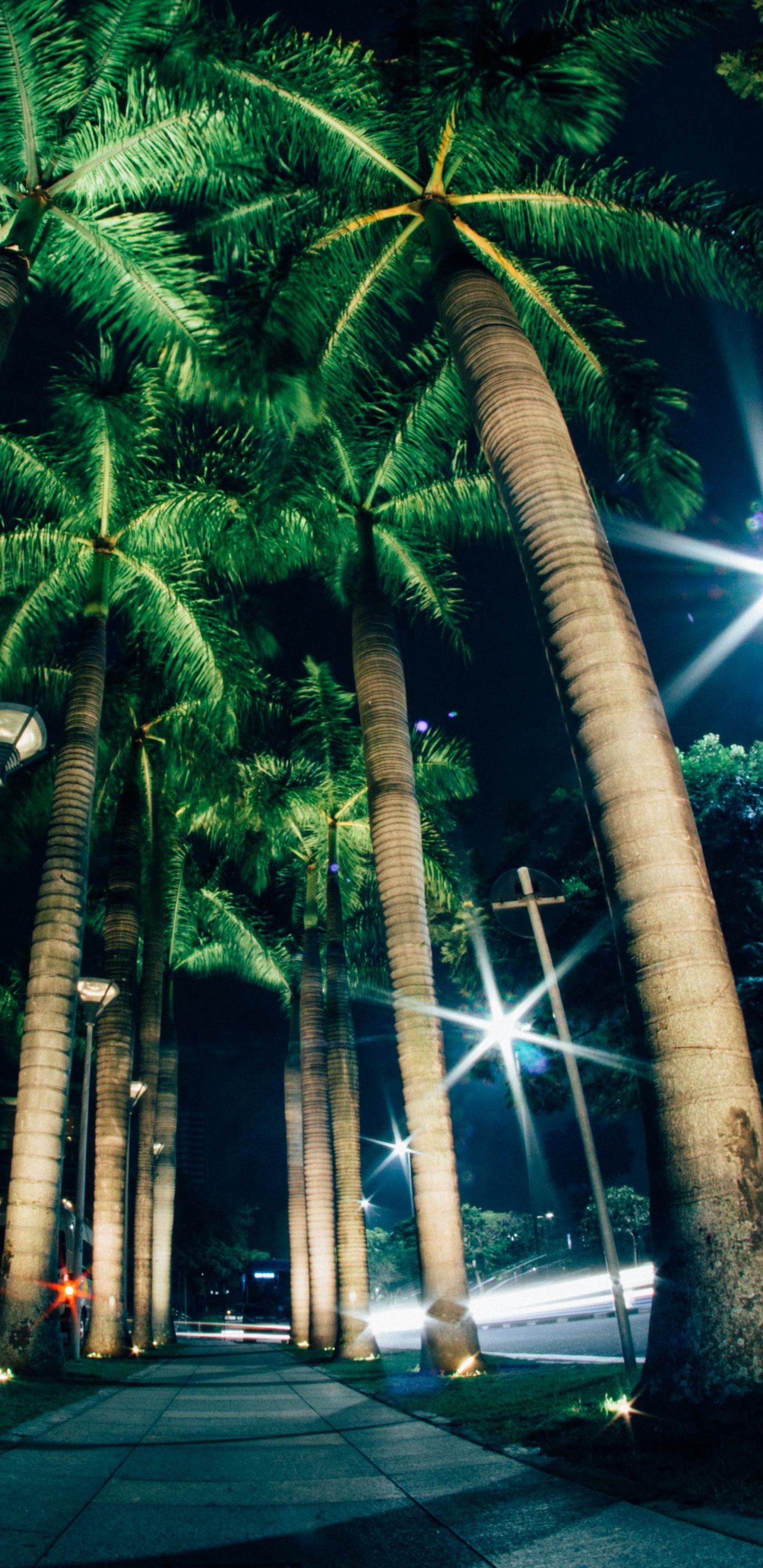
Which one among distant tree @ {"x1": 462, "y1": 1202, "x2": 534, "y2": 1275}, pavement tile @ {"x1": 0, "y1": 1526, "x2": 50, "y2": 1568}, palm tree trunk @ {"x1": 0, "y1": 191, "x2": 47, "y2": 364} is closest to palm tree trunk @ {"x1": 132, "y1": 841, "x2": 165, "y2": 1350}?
palm tree trunk @ {"x1": 0, "y1": 191, "x2": 47, "y2": 364}

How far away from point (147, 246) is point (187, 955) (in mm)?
21697

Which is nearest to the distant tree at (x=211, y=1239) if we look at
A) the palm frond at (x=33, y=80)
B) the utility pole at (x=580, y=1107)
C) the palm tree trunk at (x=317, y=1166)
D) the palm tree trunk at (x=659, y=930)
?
the palm tree trunk at (x=317, y=1166)

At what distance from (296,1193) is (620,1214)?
1134 inches

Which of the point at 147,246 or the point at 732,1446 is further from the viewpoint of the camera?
the point at 147,246

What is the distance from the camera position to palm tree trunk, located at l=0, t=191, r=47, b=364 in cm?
939

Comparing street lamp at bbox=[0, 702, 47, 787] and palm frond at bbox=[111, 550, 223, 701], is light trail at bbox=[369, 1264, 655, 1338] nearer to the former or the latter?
palm frond at bbox=[111, 550, 223, 701]

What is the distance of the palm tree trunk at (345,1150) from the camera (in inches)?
669

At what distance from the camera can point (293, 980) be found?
2758 centimetres

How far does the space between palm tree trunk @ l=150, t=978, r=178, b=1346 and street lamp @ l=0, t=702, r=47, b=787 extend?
18.9 metres

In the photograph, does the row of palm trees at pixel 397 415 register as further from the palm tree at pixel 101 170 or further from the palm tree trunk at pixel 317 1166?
the palm tree trunk at pixel 317 1166

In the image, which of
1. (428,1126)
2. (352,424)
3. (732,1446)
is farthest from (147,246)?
(732,1446)

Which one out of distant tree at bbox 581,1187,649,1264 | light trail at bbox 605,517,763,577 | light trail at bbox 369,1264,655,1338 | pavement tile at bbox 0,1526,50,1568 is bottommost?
light trail at bbox 369,1264,655,1338

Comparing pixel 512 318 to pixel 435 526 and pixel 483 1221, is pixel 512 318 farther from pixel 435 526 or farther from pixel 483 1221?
pixel 483 1221

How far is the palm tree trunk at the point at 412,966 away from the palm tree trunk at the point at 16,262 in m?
6.41
